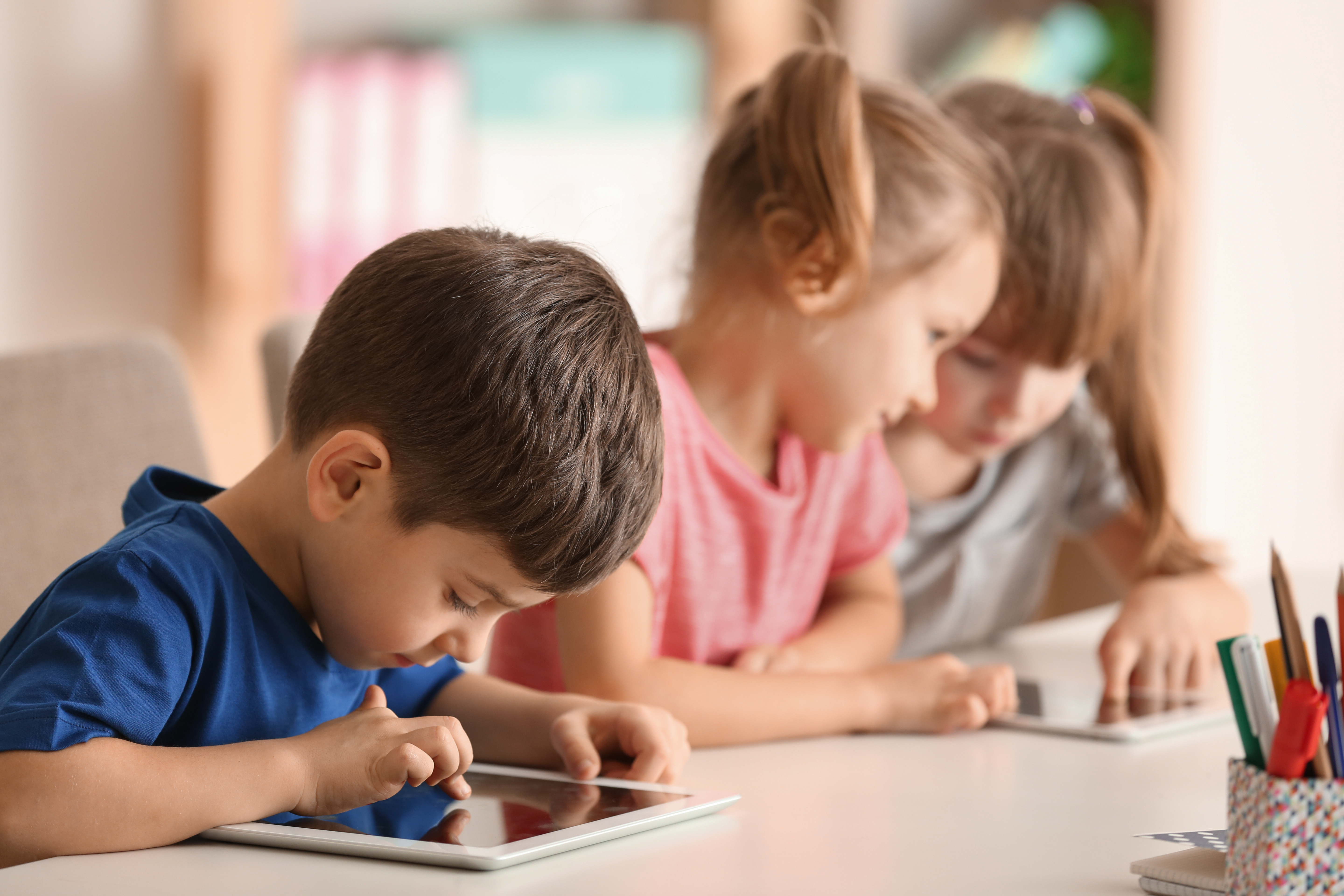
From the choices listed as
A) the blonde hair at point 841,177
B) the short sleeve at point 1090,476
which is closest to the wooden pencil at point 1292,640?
the blonde hair at point 841,177

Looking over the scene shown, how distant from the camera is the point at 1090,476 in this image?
148cm

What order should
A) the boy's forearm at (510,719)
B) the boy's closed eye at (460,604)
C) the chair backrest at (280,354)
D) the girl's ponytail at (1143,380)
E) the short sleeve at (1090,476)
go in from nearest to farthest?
the boy's closed eye at (460,604), the boy's forearm at (510,719), the chair backrest at (280,354), the girl's ponytail at (1143,380), the short sleeve at (1090,476)

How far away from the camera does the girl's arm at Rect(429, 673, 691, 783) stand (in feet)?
2.53

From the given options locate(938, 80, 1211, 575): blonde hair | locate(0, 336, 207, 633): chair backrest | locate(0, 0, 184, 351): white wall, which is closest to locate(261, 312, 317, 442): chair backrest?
locate(0, 336, 207, 633): chair backrest

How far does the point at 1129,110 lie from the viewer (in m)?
1.41

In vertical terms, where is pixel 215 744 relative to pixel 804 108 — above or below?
below

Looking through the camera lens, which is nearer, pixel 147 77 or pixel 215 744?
pixel 215 744

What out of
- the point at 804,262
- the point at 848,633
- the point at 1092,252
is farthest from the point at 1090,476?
the point at 804,262

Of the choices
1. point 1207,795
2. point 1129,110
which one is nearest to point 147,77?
point 1129,110

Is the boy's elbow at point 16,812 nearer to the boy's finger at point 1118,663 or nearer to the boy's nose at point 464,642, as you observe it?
the boy's nose at point 464,642

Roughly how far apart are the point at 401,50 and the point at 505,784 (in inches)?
86.5

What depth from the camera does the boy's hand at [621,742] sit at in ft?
2.51

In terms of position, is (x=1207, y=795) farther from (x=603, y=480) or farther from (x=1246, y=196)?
(x=1246, y=196)

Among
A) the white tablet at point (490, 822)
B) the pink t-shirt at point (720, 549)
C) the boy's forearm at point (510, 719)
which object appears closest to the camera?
the white tablet at point (490, 822)
